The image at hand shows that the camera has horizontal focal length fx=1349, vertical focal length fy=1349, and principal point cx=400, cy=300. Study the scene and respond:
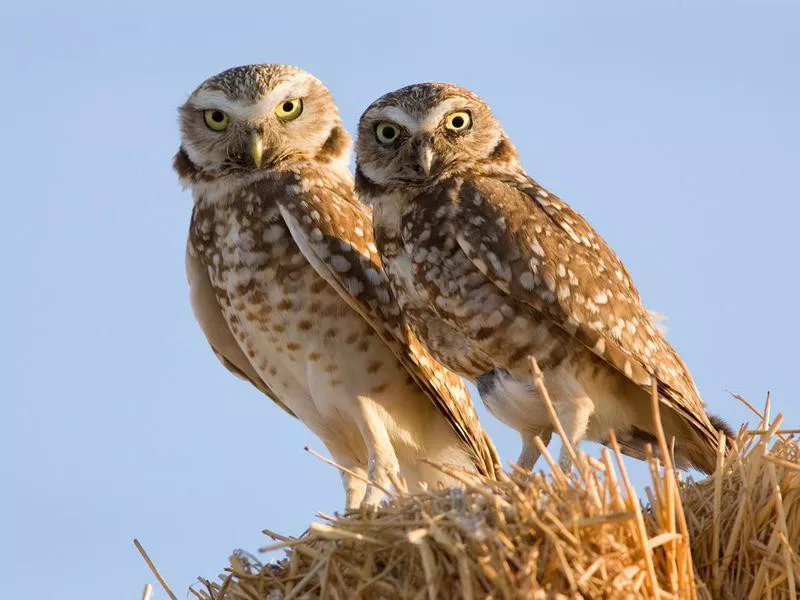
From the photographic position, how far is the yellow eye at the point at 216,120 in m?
5.98

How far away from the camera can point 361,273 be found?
18.3 ft

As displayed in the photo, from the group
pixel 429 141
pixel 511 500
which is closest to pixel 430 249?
pixel 429 141

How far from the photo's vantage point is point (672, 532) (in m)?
3.38

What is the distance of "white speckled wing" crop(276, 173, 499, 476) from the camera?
554 cm

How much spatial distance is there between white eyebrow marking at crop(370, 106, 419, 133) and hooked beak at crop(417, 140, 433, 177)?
2.8 inches

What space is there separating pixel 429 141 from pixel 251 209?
86cm

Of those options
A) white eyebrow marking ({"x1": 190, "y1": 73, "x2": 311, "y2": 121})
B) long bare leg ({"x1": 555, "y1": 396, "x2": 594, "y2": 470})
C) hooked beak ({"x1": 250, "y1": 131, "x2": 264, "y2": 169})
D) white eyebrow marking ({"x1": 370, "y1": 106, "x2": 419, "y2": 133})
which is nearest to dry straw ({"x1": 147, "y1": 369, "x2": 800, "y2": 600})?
long bare leg ({"x1": 555, "y1": 396, "x2": 594, "y2": 470})

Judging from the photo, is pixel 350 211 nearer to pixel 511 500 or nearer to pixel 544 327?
pixel 544 327

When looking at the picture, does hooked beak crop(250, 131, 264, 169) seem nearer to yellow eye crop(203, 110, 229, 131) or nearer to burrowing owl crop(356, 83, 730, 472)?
yellow eye crop(203, 110, 229, 131)

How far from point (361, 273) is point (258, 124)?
867 mm

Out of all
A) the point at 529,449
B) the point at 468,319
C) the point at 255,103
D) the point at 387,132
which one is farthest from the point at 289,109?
the point at 529,449

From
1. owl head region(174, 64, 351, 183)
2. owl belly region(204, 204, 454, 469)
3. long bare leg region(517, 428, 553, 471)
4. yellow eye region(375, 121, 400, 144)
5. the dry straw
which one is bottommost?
the dry straw

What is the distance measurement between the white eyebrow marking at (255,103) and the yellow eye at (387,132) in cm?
66

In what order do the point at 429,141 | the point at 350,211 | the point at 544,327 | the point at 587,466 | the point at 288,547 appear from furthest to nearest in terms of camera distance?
1. the point at 350,211
2. the point at 429,141
3. the point at 544,327
4. the point at 288,547
5. the point at 587,466
